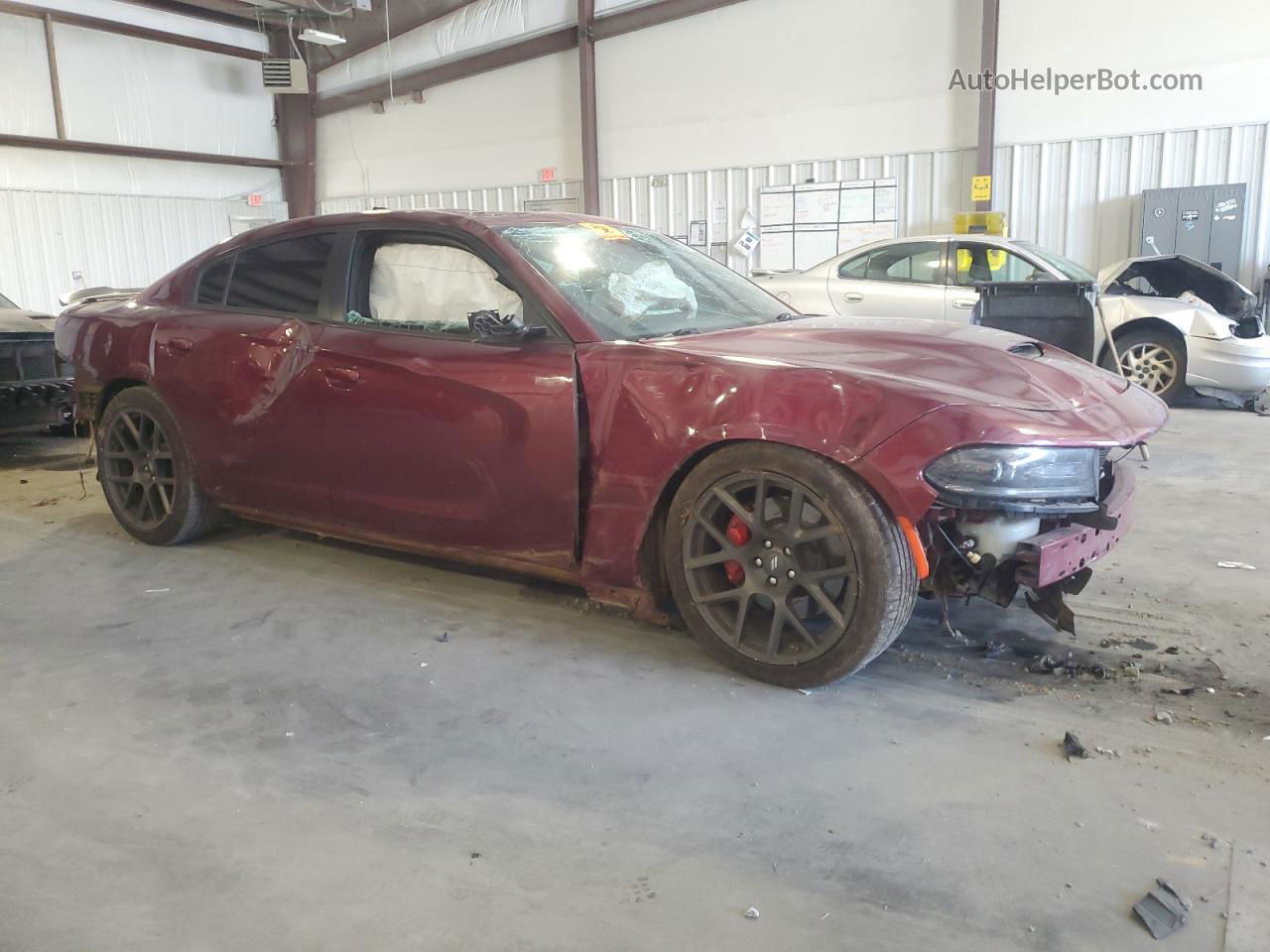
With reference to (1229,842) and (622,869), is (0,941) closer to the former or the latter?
(622,869)

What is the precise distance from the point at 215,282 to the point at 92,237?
11.7 m

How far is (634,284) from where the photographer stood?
3.38 meters

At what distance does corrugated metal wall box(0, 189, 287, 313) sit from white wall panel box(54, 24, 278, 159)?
91 cm

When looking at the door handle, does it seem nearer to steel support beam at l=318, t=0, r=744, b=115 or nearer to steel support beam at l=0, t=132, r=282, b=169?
steel support beam at l=318, t=0, r=744, b=115

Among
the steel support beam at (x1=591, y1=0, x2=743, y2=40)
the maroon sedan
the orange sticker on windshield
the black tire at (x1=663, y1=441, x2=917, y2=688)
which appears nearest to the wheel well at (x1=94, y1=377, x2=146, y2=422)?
the maroon sedan

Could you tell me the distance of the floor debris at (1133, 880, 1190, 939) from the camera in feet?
5.73

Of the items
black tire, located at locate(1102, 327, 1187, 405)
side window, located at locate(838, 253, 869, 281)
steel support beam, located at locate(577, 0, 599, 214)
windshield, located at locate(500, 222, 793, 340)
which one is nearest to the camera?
windshield, located at locate(500, 222, 793, 340)

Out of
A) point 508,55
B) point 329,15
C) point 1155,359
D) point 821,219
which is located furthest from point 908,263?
point 329,15

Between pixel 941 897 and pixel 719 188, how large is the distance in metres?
11.4

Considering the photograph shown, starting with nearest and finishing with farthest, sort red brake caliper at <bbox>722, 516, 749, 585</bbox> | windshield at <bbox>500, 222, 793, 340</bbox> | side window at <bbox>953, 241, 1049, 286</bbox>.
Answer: red brake caliper at <bbox>722, 516, 749, 585</bbox> < windshield at <bbox>500, 222, 793, 340</bbox> < side window at <bbox>953, 241, 1049, 286</bbox>

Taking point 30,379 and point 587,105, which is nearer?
point 30,379

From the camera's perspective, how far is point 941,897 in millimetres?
1852

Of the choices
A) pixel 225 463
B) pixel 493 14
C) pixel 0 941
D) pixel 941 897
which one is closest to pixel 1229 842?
pixel 941 897

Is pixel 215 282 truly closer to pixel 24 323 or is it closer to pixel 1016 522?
pixel 1016 522
